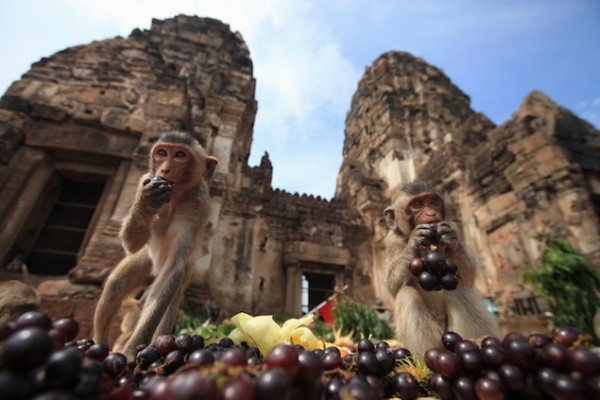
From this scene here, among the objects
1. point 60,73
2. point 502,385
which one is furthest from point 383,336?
point 60,73

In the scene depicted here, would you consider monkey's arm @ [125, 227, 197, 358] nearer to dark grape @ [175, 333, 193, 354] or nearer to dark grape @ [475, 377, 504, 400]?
dark grape @ [175, 333, 193, 354]

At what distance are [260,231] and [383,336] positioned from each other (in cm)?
540

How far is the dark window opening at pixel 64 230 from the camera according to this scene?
4.11m

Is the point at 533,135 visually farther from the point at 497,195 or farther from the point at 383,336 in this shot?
the point at 383,336

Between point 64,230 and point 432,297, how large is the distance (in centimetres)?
501

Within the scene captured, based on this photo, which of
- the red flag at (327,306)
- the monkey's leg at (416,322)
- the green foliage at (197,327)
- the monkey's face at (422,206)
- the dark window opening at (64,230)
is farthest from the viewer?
the red flag at (327,306)

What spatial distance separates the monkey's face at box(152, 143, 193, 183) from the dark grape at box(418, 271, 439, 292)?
5.89 feet

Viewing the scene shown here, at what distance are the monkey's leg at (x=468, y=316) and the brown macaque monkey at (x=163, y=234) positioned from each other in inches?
71.5

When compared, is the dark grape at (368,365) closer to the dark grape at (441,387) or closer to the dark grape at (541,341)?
the dark grape at (441,387)

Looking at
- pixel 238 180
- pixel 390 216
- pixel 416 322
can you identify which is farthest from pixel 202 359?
pixel 238 180

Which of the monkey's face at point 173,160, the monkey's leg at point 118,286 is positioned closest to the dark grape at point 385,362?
the monkey's face at point 173,160

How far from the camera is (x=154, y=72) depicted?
541 cm

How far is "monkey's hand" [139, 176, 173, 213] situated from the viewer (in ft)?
6.25

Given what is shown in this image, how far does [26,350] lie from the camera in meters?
0.54
